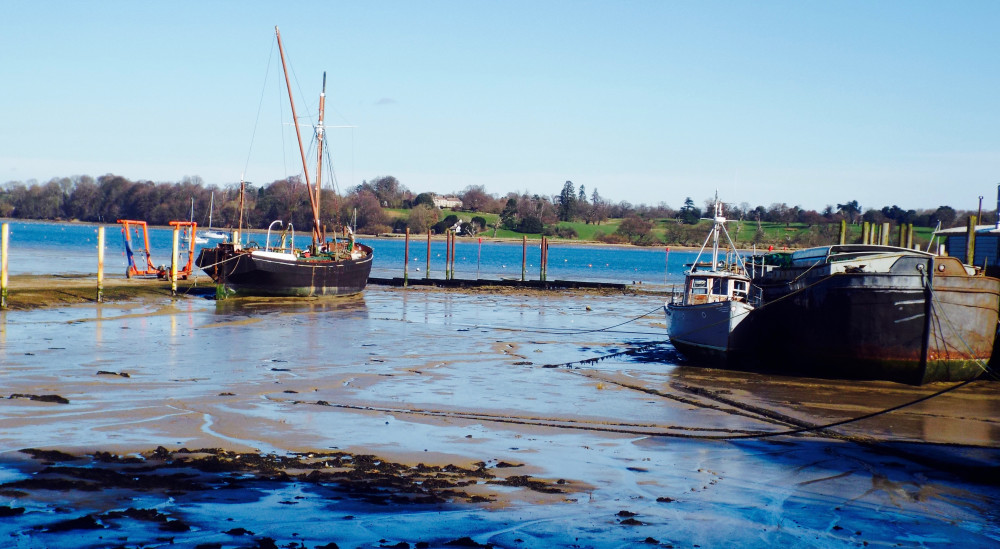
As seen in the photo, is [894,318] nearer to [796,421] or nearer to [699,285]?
[796,421]

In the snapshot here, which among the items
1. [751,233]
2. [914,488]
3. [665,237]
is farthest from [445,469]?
[665,237]

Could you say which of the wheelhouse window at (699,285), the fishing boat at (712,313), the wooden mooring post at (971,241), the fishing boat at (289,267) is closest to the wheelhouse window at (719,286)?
the fishing boat at (712,313)

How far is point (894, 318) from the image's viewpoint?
21.6m

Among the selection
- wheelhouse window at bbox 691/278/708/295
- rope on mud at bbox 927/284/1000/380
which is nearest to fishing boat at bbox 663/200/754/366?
wheelhouse window at bbox 691/278/708/295

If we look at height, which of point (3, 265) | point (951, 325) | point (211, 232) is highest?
point (951, 325)

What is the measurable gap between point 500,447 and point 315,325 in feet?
67.2

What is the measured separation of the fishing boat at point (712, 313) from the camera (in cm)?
2445

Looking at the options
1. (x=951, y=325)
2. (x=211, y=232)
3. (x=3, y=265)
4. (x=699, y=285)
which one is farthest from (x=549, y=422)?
(x=211, y=232)

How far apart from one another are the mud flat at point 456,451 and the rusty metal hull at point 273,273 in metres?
14.9

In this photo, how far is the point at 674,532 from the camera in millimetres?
9820

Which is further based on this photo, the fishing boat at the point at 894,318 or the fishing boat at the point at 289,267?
the fishing boat at the point at 289,267

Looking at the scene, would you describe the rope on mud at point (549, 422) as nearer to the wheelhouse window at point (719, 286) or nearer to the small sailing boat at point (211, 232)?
the wheelhouse window at point (719, 286)

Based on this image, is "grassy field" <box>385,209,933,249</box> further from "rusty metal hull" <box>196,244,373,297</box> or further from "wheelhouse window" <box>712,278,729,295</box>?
"wheelhouse window" <box>712,278,729,295</box>

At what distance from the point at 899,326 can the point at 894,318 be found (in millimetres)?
221
